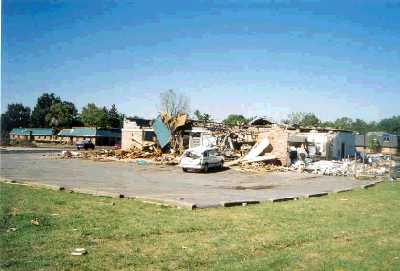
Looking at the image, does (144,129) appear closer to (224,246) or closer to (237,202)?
(237,202)

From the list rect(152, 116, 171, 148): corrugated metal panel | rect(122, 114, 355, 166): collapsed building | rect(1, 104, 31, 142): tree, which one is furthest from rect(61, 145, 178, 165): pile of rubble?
rect(1, 104, 31, 142): tree

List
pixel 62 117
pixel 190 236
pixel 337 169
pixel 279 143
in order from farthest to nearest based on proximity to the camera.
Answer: pixel 62 117
pixel 279 143
pixel 337 169
pixel 190 236

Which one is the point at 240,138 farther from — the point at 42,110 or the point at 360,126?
the point at 360,126

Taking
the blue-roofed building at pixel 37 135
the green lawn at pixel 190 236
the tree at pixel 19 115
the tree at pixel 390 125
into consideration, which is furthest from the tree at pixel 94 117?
the tree at pixel 390 125

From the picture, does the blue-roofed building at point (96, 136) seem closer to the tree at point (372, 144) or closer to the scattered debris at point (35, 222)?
the tree at point (372, 144)

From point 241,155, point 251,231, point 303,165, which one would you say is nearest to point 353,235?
point 251,231

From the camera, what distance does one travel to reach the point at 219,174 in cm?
2856

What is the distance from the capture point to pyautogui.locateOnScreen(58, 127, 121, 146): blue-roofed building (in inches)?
3450

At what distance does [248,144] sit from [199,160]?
1249 centimetres

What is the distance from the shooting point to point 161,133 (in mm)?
45000

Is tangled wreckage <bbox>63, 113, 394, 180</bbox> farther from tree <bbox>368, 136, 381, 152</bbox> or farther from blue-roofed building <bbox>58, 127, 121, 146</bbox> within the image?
blue-roofed building <bbox>58, 127, 121, 146</bbox>

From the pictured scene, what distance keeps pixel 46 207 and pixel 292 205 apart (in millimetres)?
7993

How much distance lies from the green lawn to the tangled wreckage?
806 inches

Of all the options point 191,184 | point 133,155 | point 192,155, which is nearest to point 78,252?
point 191,184
